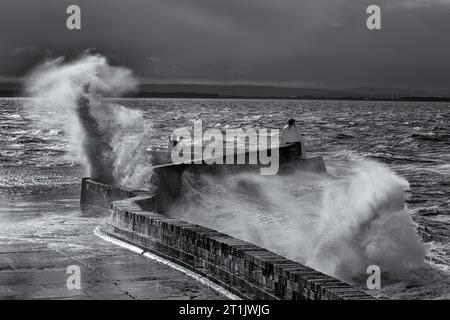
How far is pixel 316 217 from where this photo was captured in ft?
55.1

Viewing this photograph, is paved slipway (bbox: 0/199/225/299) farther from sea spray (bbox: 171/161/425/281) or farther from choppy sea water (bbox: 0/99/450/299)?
sea spray (bbox: 171/161/425/281)

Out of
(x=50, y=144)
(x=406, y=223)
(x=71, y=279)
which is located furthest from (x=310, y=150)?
(x=71, y=279)

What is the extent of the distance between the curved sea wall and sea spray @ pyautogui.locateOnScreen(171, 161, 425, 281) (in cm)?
308

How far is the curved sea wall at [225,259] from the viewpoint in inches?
271

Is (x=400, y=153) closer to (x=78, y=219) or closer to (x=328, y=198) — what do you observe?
(x=328, y=198)

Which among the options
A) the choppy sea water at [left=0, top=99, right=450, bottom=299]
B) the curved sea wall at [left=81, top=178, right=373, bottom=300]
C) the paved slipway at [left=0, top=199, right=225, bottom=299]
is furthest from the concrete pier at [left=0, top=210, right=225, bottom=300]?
the choppy sea water at [left=0, top=99, right=450, bottom=299]

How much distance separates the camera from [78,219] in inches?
538

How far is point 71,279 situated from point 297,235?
6820 mm

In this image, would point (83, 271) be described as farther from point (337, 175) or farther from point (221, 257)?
point (337, 175)

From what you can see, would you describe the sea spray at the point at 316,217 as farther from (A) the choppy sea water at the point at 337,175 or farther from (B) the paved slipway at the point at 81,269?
(B) the paved slipway at the point at 81,269

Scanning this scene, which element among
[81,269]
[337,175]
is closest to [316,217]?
[81,269]

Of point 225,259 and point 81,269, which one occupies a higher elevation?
point 225,259

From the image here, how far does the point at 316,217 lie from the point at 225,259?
8709mm

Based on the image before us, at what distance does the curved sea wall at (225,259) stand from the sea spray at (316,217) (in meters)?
3.08
